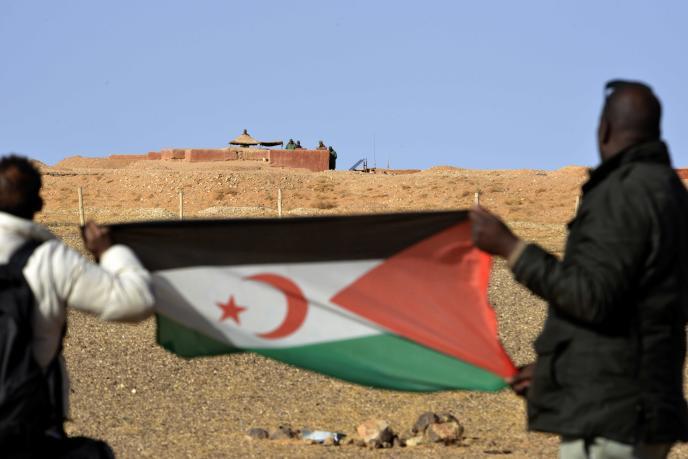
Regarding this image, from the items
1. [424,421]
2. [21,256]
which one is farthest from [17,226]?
[424,421]

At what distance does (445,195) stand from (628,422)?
114ft

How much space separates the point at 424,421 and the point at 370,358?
4.30 m

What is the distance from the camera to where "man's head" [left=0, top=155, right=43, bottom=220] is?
3.29 meters

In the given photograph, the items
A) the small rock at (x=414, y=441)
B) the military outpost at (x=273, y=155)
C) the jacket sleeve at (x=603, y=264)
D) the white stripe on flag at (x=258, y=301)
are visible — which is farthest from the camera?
the military outpost at (x=273, y=155)

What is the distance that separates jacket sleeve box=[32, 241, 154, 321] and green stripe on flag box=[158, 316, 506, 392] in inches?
33.6

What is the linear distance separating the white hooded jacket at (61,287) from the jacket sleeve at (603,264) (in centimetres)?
118

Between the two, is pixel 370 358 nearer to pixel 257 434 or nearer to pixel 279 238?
pixel 279 238

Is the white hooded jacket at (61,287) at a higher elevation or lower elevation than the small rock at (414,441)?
higher

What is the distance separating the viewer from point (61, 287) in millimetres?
3178

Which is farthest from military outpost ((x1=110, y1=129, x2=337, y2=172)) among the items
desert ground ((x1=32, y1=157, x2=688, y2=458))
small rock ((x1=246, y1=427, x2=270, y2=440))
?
small rock ((x1=246, y1=427, x2=270, y2=440))

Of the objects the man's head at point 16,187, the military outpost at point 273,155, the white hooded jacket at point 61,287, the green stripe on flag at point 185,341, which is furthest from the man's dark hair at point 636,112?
the military outpost at point 273,155

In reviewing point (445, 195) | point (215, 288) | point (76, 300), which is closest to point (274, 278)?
point (215, 288)

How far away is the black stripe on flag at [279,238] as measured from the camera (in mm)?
4145

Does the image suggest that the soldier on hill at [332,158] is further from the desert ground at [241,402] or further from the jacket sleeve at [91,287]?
the jacket sleeve at [91,287]
